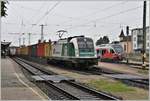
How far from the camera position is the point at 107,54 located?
56.3m

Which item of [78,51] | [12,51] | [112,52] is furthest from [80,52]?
[12,51]

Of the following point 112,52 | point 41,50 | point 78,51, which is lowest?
point 112,52

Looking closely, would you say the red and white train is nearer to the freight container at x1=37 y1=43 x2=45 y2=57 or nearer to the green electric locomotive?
the freight container at x1=37 y1=43 x2=45 y2=57

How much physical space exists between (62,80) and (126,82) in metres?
3.53

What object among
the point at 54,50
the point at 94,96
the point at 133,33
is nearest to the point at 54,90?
the point at 94,96

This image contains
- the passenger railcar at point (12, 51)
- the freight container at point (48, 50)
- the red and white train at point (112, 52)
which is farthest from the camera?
the passenger railcar at point (12, 51)

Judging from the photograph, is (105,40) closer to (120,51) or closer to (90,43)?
(120,51)

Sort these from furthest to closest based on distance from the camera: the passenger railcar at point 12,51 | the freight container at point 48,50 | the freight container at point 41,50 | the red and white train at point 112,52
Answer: the passenger railcar at point 12,51
the red and white train at point 112,52
the freight container at point 41,50
the freight container at point 48,50

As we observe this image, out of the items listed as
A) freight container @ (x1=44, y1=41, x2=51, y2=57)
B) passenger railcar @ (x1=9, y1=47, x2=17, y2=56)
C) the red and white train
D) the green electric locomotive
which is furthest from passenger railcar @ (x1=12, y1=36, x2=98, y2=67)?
passenger railcar @ (x1=9, y1=47, x2=17, y2=56)

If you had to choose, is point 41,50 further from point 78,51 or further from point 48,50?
point 78,51

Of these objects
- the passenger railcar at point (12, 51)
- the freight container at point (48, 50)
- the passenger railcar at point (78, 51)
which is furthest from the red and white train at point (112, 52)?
the passenger railcar at point (12, 51)

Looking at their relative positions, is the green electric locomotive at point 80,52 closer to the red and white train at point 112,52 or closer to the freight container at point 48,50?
the freight container at point 48,50

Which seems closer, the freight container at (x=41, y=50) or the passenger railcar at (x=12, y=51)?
the freight container at (x=41, y=50)

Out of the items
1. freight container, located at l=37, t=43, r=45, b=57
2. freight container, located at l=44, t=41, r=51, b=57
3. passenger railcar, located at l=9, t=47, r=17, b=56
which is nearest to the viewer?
freight container, located at l=44, t=41, r=51, b=57
